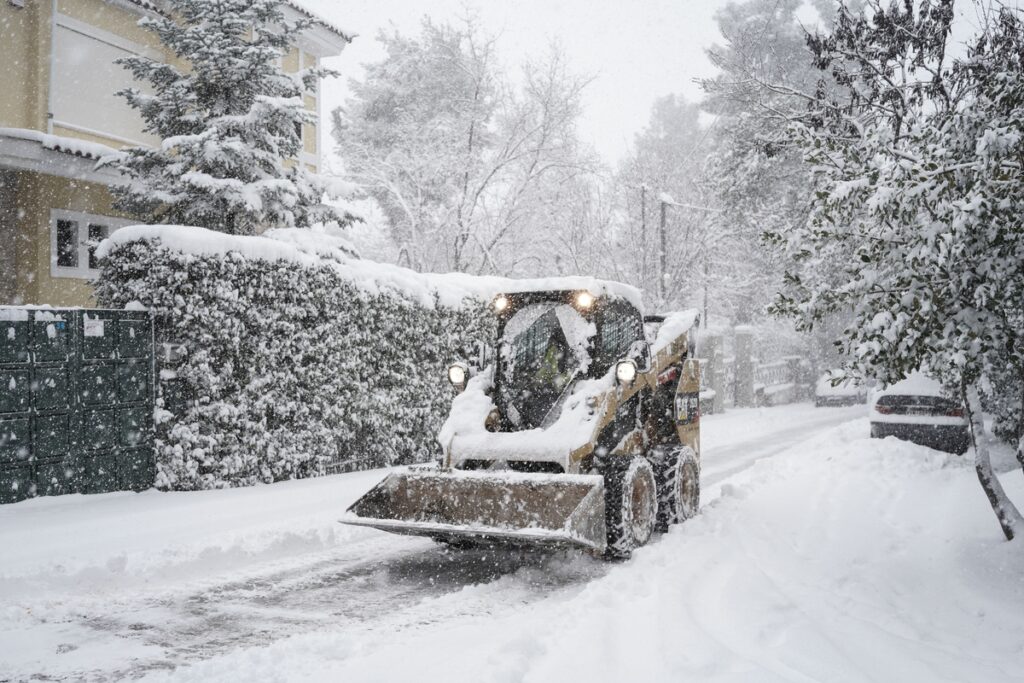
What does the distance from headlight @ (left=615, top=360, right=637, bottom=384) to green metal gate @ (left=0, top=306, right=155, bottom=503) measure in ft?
16.7

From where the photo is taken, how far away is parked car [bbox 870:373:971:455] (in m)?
12.2

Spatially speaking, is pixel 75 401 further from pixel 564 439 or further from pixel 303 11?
pixel 303 11

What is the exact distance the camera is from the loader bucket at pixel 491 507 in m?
5.29

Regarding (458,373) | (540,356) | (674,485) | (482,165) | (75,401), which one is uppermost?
(482,165)

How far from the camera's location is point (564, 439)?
6.02m

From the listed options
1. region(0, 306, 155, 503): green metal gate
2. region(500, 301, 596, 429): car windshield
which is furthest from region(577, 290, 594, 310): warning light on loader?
region(0, 306, 155, 503): green metal gate

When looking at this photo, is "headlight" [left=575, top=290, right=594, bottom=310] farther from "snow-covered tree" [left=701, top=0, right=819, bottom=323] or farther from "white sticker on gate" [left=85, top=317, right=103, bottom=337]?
"snow-covered tree" [left=701, top=0, right=819, bottom=323]

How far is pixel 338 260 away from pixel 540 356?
420cm

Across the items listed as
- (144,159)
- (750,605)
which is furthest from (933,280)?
(144,159)

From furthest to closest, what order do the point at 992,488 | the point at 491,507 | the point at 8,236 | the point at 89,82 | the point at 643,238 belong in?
the point at 643,238 < the point at 89,82 < the point at 8,236 < the point at 992,488 < the point at 491,507

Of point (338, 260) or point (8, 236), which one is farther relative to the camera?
point (8, 236)

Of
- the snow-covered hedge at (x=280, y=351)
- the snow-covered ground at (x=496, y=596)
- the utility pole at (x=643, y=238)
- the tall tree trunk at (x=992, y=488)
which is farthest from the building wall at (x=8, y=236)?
the utility pole at (x=643, y=238)

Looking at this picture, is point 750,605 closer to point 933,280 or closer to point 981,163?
point 933,280

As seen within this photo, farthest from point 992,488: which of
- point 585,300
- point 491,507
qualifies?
point 491,507
